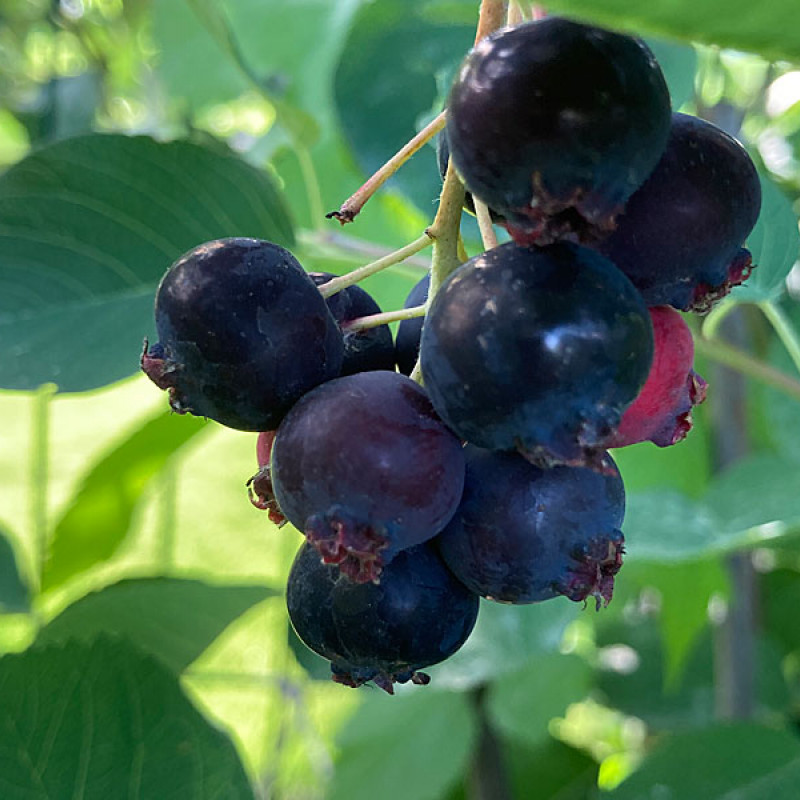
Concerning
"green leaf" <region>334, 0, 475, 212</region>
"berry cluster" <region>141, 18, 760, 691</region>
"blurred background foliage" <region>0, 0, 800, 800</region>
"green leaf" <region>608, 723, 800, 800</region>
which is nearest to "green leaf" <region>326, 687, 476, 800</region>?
"blurred background foliage" <region>0, 0, 800, 800</region>

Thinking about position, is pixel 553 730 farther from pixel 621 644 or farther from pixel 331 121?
pixel 331 121

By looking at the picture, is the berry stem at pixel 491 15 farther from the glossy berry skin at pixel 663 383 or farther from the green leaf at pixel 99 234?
the green leaf at pixel 99 234

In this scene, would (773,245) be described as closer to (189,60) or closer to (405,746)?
(405,746)

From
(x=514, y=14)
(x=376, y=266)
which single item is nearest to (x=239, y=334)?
(x=376, y=266)

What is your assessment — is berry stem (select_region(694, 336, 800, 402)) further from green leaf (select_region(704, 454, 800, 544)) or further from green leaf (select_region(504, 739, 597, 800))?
green leaf (select_region(504, 739, 597, 800))

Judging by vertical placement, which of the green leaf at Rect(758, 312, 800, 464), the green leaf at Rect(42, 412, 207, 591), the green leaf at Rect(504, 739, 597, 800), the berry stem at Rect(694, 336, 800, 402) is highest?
the berry stem at Rect(694, 336, 800, 402)

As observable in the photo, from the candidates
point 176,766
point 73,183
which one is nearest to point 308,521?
point 176,766

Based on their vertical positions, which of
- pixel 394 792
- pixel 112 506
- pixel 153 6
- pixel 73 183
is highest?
pixel 73 183

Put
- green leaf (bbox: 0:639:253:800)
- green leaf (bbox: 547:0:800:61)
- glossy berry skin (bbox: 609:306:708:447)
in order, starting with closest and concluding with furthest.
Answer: green leaf (bbox: 547:0:800:61) → glossy berry skin (bbox: 609:306:708:447) → green leaf (bbox: 0:639:253:800)
